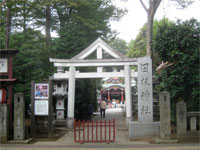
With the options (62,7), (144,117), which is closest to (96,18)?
(62,7)

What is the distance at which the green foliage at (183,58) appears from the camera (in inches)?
456

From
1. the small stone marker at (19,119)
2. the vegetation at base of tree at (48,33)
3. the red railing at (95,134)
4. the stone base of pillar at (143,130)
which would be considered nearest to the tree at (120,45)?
the vegetation at base of tree at (48,33)

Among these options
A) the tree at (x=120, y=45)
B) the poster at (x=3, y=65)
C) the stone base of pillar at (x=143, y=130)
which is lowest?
the stone base of pillar at (x=143, y=130)

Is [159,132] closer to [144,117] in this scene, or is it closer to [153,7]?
[144,117]

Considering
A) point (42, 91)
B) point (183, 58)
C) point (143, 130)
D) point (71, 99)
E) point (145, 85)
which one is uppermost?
point (183, 58)

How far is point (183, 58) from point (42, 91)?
7.06m

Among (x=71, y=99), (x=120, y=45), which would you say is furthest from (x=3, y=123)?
(x=120, y=45)

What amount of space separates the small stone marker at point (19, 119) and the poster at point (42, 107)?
4.66 feet

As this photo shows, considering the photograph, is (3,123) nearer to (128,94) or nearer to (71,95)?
(71,95)

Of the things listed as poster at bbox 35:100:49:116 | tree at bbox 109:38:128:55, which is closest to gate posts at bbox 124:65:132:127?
poster at bbox 35:100:49:116

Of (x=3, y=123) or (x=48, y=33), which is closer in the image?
(x=3, y=123)

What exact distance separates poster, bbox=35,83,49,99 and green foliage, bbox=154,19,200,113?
19.7 ft

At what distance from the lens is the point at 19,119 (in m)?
10.6

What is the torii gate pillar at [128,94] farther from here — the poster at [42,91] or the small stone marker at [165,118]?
the poster at [42,91]
